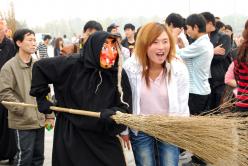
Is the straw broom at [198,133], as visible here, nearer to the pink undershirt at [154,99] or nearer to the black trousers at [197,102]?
the pink undershirt at [154,99]

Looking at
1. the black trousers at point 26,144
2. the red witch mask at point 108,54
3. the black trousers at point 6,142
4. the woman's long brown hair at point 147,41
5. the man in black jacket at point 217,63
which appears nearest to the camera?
the red witch mask at point 108,54

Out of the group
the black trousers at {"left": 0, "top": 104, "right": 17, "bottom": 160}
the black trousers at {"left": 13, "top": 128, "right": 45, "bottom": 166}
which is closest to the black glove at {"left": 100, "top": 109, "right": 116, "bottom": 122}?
the black trousers at {"left": 13, "top": 128, "right": 45, "bottom": 166}

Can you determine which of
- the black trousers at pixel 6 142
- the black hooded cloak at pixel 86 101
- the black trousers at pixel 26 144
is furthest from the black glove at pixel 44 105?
the black trousers at pixel 6 142

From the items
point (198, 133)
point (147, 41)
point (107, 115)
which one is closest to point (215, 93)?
point (147, 41)

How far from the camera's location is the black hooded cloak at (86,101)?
3037 millimetres

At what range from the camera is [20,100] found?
166 inches

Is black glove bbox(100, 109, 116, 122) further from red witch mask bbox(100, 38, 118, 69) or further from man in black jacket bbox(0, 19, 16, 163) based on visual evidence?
man in black jacket bbox(0, 19, 16, 163)

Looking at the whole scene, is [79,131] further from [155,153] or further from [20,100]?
[20,100]

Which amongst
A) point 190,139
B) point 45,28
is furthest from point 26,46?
point 45,28

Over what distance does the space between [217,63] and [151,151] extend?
8.25 feet

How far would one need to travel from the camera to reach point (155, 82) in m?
3.59

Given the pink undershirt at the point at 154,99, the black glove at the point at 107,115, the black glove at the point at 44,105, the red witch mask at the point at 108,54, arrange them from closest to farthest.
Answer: the black glove at the point at 107,115 < the red witch mask at the point at 108,54 < the black glove at the point at 44,105 < the pink undershirt at the point at 154,99

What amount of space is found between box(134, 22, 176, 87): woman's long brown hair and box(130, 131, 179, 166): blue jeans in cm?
47

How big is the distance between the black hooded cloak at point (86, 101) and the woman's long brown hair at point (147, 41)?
1.42 ft
